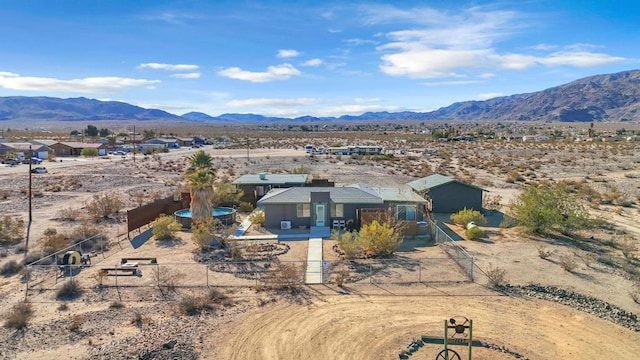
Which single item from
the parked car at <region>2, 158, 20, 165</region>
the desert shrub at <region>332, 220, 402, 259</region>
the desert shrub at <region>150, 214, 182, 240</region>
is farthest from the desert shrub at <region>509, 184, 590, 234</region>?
the parked car at <region>2, 158, 20, 165</region>

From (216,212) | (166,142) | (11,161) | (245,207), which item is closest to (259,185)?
(245,207)

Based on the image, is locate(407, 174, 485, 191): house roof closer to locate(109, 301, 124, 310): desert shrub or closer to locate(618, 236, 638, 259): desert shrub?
locate(618, 236, 638, 259): desert shrub

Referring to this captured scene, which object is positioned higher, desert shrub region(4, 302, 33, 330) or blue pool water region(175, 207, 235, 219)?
blue pool water region(175, 207, 235, 219)

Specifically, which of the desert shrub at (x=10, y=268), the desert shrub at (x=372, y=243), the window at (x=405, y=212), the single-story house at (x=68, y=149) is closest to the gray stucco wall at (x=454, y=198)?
the window at (x=405, y=212)

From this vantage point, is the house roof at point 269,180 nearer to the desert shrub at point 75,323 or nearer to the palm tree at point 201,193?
the palm tree at point 201,193

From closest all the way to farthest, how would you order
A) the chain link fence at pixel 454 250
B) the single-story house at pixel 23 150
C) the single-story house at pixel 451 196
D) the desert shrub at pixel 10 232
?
the chain link fence at pixel 454 250 → the desert shrub at pixel 10 232 → the single-story house at pixel 451 196 → the single-story house at pixel 23 150

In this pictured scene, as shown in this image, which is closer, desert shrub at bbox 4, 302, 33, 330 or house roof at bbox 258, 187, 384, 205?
desert shrub at bbox 4, 302, 33, 330

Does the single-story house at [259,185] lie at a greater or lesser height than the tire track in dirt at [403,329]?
greater
